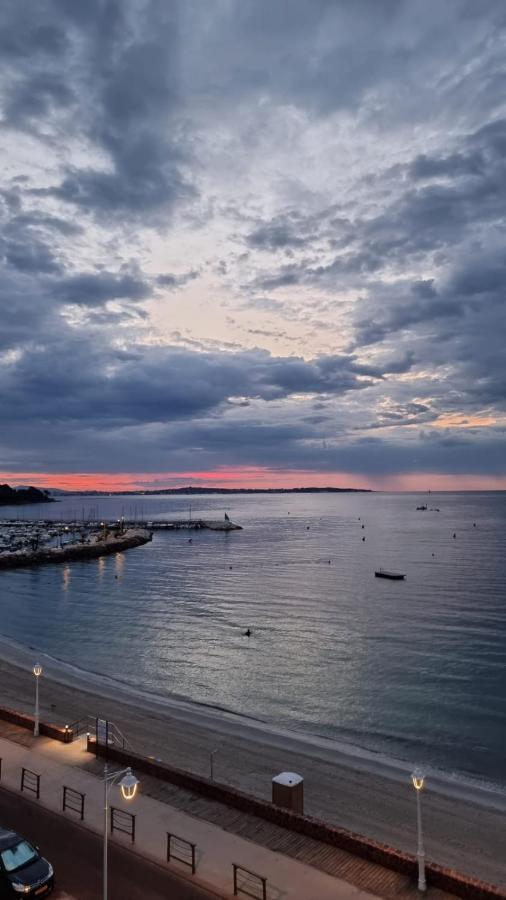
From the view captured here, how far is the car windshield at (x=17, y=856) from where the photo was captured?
38.9 feet

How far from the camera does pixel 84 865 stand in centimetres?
1331

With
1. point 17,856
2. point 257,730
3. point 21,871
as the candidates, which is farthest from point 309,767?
point 21,871

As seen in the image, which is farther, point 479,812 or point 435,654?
point 435,654

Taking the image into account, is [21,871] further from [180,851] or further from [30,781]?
[30,781]

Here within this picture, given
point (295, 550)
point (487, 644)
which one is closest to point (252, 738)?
point (487, 644)

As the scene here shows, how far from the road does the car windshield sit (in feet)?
3.05

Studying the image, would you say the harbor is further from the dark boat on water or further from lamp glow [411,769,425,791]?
lamp glow [411,769,425,791]

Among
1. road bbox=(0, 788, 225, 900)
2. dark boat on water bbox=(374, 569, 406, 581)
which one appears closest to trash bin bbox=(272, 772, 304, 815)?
road bbox=(0, 788, 225, 900)

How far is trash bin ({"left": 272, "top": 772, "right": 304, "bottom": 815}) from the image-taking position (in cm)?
1555

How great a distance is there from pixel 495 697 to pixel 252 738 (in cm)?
1480

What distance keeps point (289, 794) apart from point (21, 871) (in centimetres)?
686

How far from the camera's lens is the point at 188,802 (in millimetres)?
16359

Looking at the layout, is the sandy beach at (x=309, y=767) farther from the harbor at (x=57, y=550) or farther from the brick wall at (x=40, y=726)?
the harbor at (x=57, y=550)

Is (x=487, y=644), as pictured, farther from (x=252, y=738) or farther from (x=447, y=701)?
(x=252, y=738)
